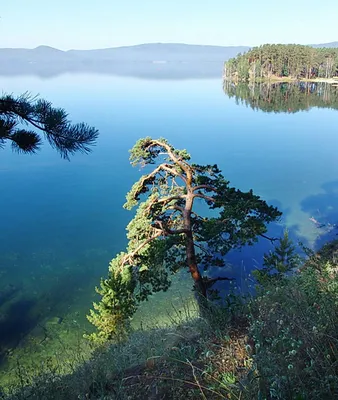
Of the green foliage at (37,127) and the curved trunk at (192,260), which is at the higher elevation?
the green foliage at (37,127)

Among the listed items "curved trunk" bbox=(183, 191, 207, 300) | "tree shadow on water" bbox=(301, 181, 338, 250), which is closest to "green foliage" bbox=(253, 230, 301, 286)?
"curved trunk" bbox=(183, 191, 207, 300)

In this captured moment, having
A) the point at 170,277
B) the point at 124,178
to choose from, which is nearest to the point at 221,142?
the point at 124,178

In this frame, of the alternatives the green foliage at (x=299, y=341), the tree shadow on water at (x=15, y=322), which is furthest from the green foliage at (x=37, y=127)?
the tree shadow on water at (x=15, y=322)

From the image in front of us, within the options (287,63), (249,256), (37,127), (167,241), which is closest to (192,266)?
(167,241)

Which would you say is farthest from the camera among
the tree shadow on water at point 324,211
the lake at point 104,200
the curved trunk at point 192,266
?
the tree shadow on water at point 324,211

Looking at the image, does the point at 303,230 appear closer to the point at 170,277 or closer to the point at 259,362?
the point at 170,277

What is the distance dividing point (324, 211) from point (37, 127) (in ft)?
70.3

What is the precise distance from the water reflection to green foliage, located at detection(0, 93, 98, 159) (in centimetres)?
5847

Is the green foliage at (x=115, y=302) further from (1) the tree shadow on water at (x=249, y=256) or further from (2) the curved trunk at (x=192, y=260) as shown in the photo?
(1) the tree shadow on water at (x=249, y=256)

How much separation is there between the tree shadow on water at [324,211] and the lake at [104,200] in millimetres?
70

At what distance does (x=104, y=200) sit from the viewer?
2477 cm

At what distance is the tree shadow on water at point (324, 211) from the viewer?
19.3m

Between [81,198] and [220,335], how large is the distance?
22.9m

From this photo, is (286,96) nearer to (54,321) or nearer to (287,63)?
(287,63)
